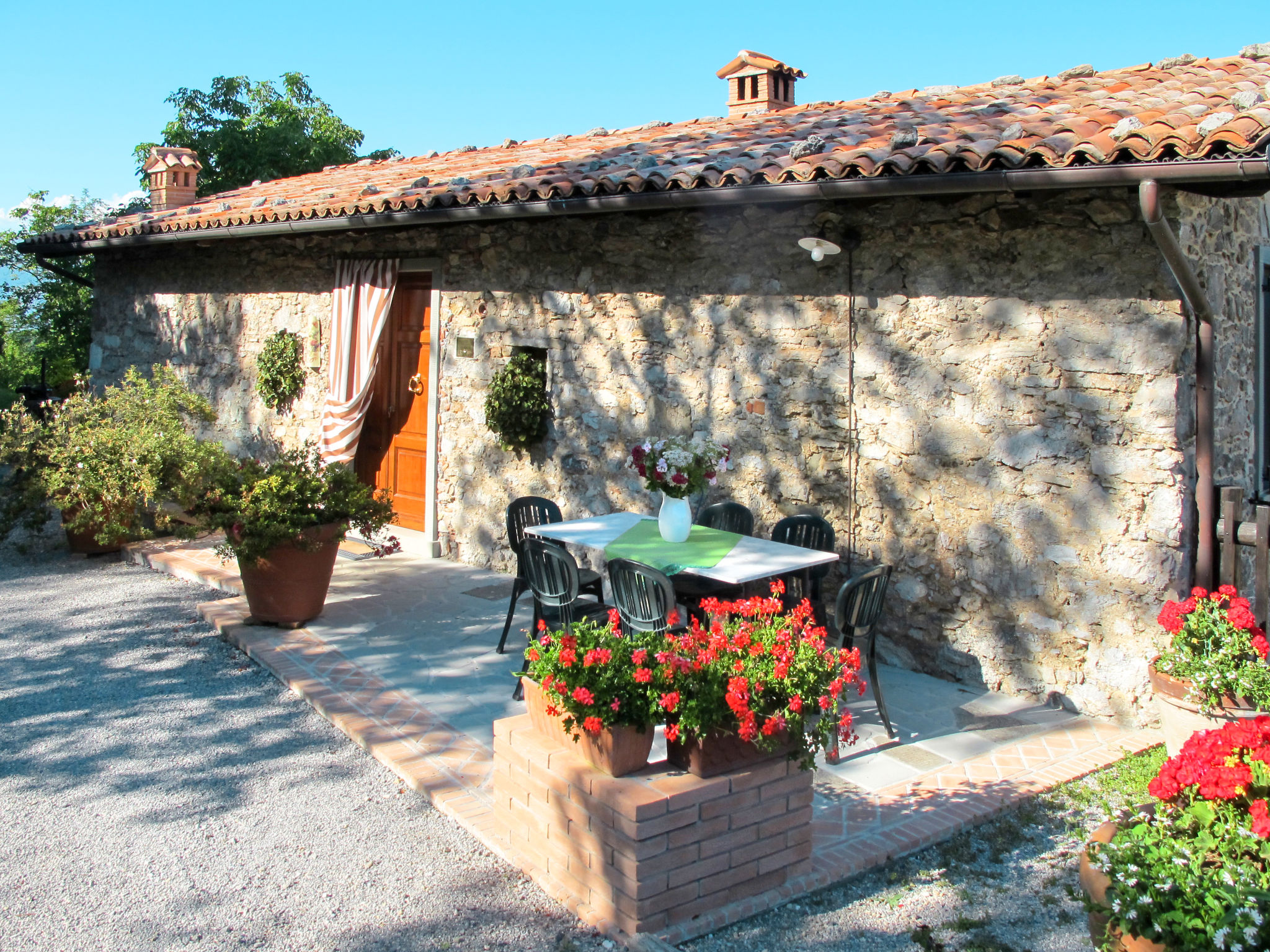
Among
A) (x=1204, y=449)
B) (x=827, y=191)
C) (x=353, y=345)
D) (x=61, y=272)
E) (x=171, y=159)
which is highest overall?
(x=171, y=159)

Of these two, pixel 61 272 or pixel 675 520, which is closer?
pixel 675 520

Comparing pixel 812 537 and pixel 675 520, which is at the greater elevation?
pixel 675 520

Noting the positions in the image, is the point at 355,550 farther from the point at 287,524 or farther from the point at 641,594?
the point at 641,594

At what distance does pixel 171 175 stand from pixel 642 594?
422 inches

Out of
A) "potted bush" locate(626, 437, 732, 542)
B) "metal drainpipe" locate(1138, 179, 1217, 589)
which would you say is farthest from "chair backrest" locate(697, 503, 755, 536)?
"metal drainpipe" locate(1138, 179, 1217, 589)

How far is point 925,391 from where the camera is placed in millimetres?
5562

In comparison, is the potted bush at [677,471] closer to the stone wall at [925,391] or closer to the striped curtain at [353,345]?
the stone wall at [925,391]

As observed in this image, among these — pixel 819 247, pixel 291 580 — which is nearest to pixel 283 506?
pixel 291 580

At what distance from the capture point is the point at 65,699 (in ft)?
17.6

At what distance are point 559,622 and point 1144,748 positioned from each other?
277cm

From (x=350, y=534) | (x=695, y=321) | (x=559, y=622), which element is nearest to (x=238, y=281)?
(x=350, y=534)

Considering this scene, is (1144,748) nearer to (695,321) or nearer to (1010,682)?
(1010,682)

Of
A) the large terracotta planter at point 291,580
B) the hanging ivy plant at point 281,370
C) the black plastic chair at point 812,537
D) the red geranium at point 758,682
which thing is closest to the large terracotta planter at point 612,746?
the red geranium at point 758,682

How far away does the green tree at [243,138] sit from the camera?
17.9 meters
